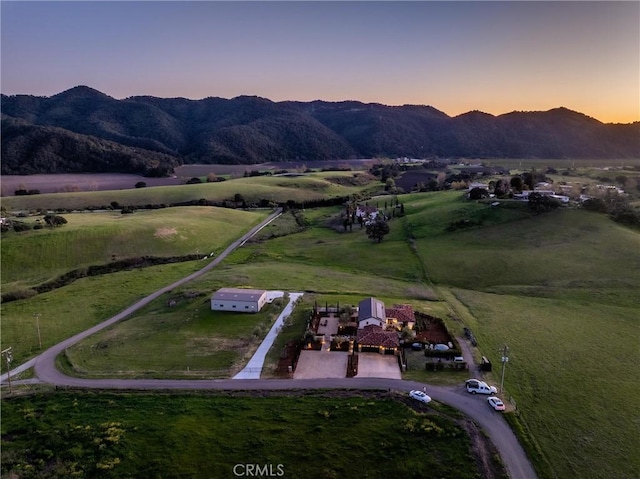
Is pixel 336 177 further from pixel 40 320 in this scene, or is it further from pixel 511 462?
pixel 511 462

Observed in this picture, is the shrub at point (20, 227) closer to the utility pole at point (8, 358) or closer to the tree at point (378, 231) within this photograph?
the utility pole at point (8, 358)

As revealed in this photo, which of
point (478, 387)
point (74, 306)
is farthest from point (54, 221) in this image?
point (478, 387)

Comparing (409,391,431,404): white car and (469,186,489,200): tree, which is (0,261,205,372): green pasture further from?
(469,186,489,200): tree

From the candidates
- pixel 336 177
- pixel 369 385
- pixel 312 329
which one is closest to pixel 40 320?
pixel 312 329

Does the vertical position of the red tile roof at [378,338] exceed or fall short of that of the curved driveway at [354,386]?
it exceeds it
